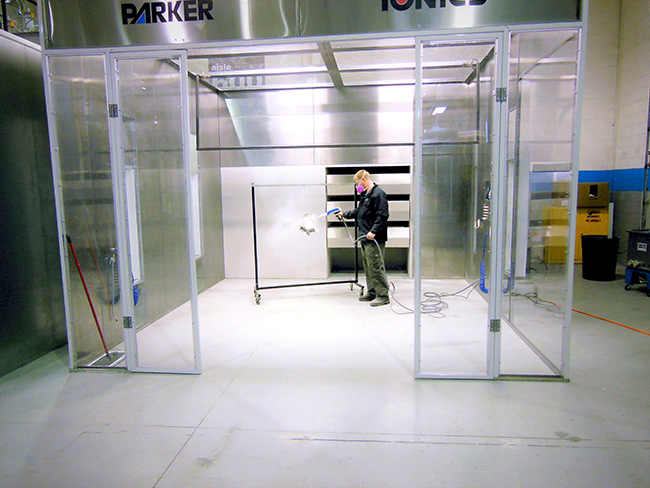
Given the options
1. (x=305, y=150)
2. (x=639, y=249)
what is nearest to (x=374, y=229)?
(x=305, y=150)

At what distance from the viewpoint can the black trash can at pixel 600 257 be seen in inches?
238

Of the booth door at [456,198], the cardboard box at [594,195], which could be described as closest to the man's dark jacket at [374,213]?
the booth door at [456,198]

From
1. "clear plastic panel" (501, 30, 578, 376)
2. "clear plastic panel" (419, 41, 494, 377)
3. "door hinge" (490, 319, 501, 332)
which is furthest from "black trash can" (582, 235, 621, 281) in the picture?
"door hinge" (490, 319, 501, 332)

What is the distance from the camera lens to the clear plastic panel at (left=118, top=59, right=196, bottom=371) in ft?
12.4

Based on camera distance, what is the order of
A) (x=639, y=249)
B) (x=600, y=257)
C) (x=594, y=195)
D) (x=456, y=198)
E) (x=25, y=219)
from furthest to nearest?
(x=594, y=195) < (x=456, y=198) < (x=600, y=257) < (x=639, y=249) < (x=25, y=219)

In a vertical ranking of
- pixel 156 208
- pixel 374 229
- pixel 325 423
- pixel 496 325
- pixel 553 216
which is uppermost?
pixel 156 208

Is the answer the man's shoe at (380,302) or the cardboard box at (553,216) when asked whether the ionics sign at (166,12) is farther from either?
the man's shoe at (380,302)

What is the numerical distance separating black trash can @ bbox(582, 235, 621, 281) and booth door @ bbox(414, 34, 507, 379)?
6.00ft

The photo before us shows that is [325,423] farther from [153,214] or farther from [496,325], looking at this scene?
[153,214]

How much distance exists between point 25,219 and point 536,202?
4.58m

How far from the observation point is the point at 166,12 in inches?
116

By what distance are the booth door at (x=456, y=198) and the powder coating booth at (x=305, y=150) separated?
0.03 meters

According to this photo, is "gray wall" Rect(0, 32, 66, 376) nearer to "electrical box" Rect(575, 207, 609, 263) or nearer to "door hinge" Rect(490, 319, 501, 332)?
"door hinge" Rect(490, 319, 501, 332)

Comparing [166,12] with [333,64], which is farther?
[333,64]
